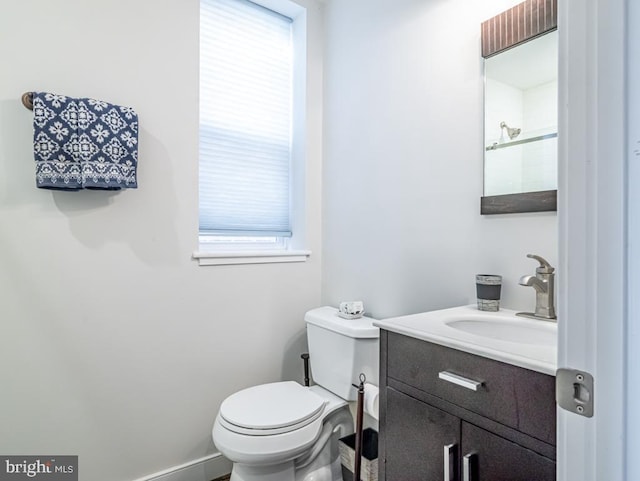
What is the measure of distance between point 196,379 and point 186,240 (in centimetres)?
67

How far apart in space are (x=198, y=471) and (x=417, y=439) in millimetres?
1246

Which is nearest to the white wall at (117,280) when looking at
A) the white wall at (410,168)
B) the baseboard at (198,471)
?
the baseboard at (198,471)

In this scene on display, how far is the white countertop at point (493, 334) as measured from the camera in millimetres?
756

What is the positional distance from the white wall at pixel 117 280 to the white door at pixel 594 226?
1577 millimetres

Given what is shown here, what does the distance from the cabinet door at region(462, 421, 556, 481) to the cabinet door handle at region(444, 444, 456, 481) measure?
28 millimetres

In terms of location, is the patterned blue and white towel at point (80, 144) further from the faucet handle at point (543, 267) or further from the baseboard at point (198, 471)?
the faucet handle at point (543, 267)

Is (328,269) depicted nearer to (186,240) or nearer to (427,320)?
(186,240)

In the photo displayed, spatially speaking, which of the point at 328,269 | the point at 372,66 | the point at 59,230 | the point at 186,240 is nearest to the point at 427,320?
the point at 328,269

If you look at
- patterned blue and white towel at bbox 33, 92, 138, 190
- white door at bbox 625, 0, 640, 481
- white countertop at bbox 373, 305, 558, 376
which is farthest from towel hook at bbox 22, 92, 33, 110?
white door at bbox 625, 0, 640, 481

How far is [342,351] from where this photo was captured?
157 cm

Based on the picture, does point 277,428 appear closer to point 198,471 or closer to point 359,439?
point 359,439

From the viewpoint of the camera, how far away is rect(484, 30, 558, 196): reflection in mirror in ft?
3.74

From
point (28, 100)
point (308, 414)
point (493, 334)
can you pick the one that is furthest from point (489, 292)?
point (28, 100)

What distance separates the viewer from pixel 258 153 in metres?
2.06
